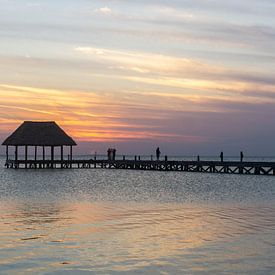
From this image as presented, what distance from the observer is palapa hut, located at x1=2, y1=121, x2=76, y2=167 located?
65.9m

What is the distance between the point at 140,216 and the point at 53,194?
11717mm

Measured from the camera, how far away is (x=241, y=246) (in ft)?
49.5

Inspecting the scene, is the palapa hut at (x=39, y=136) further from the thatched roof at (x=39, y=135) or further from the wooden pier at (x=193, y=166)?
the wooden pier at (x=193, y=166)

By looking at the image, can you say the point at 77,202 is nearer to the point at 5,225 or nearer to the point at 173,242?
the point at 5,225

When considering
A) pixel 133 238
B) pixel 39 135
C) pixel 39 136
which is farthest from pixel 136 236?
pixel 39 135

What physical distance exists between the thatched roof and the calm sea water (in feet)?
125

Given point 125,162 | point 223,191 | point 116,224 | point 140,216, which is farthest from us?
point 125,162

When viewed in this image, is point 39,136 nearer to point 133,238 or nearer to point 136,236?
point 136,236

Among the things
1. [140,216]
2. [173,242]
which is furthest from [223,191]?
[173,242]

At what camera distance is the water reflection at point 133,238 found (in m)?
13.0

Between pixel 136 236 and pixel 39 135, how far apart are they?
51.5m

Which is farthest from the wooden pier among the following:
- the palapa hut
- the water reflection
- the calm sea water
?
the water reflection

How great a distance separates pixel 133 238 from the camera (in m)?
16.1

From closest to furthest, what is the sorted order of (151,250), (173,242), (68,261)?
(68,261) < (151,250) < (173,242)
